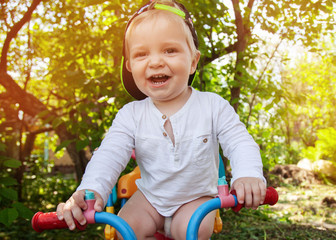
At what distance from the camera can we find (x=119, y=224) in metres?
1.17

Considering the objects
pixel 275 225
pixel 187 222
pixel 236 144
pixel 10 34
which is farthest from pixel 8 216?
pixel 275 225

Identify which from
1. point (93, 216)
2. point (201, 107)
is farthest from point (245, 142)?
point (93, 216)

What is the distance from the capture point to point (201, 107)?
5.84 feet

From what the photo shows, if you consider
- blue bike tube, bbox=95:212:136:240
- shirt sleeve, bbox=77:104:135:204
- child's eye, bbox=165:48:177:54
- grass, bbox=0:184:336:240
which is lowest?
grass, bbox=0:184:336:240

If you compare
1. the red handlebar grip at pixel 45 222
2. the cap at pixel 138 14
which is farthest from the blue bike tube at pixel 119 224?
the cap at pixel 138 14

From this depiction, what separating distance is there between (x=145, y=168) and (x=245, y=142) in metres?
0.56

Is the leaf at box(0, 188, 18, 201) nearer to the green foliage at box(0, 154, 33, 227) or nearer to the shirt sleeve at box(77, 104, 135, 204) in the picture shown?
the green foliage at box(0, 154, 33, 227)

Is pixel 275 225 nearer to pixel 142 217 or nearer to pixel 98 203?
pixel 142 217

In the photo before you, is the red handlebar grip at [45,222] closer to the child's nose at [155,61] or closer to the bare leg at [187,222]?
the bare leg at [187,222]

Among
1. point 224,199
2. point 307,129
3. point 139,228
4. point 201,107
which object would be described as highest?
point 201,107

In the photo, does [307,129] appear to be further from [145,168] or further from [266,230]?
[145,168]

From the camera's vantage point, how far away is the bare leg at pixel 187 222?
149 centimetres

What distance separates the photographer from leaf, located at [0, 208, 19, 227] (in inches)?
101

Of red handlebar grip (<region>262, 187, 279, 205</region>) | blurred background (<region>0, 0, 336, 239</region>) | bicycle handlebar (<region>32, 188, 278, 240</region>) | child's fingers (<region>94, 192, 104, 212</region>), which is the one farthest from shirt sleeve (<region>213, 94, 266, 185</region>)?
blurred background (<region>0, 0, 336, 239</region>)
